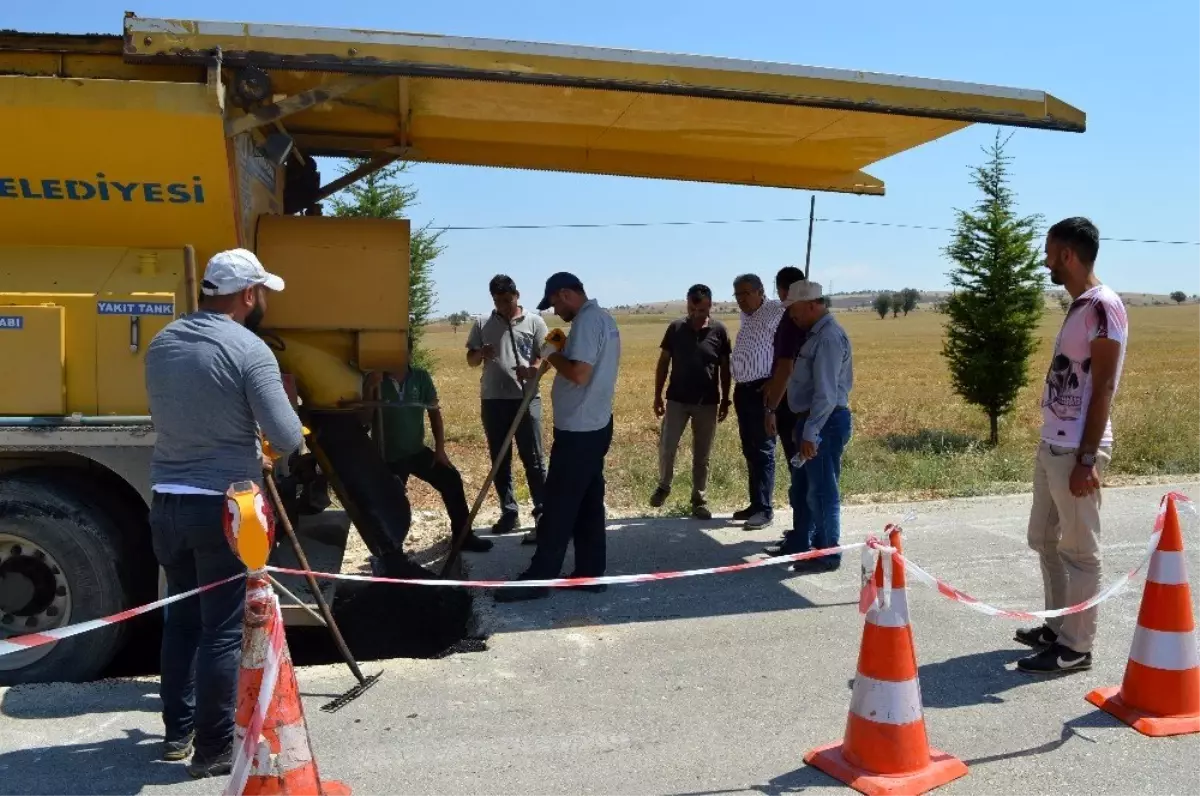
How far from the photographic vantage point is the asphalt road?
3506 mm

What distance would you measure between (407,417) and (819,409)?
2.56 m

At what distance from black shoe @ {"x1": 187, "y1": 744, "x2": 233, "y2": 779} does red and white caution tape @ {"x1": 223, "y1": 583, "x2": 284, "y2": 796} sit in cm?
50

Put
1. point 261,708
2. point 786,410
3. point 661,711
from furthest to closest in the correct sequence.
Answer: point 786,410 → point 661,711 → point 261,708

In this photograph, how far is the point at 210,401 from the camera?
136 inches

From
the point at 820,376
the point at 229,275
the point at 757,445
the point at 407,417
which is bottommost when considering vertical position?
the point at 757,445

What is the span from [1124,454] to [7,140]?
1046cm

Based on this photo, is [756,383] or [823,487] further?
[756,383]

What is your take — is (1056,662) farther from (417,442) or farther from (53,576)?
(53,576)

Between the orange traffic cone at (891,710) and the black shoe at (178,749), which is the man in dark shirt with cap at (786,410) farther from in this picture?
the black shoe at (178,749)

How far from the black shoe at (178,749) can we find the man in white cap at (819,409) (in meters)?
3.68

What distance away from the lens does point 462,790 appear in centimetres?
343

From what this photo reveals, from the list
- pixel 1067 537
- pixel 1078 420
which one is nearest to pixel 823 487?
pixel 1067 537

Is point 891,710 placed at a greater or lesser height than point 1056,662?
greater

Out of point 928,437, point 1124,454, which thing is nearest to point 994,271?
point 928,437
